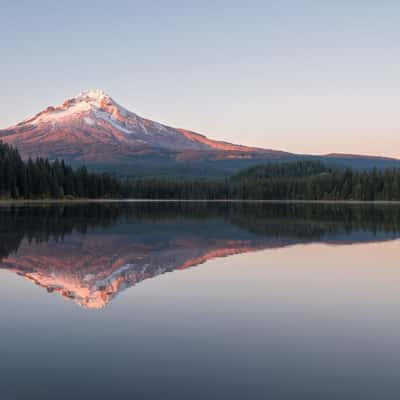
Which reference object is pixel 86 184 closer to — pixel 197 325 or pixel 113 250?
pixel 113 250

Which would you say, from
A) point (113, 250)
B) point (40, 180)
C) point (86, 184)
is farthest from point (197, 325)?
point (86, 184)

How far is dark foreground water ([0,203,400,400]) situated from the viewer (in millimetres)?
9461

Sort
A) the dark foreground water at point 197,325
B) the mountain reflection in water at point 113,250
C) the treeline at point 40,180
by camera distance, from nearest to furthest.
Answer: the dark foreground water at point 197,325, the mountain reflection in water at point 113,250, the treeline at point 40,180

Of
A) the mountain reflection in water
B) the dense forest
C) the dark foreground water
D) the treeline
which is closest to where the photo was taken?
the dark foreground water

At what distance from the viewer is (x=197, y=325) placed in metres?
13.5

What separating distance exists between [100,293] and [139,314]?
3179 millimetres

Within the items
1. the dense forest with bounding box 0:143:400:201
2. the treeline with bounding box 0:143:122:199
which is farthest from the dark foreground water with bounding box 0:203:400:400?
the dense forest with bounding box 0:143:400:201

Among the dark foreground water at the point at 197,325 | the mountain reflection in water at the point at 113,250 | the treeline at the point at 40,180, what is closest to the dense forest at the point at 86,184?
the treeline at the point at 40,180

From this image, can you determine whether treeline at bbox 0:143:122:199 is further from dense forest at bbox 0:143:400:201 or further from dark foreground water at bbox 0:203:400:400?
dark foreground water at bbox 0:203:400:400

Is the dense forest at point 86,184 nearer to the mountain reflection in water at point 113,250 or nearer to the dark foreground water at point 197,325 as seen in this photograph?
the mountain reflection in water at point 113,250

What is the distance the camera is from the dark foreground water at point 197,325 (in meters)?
9.46

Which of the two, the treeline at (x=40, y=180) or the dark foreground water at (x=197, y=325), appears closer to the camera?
the dark foreground water at (x=197, y=325)

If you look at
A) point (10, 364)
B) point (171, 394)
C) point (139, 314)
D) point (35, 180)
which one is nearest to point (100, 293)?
point (139, 314)

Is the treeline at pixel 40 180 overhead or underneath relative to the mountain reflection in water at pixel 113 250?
overhead
